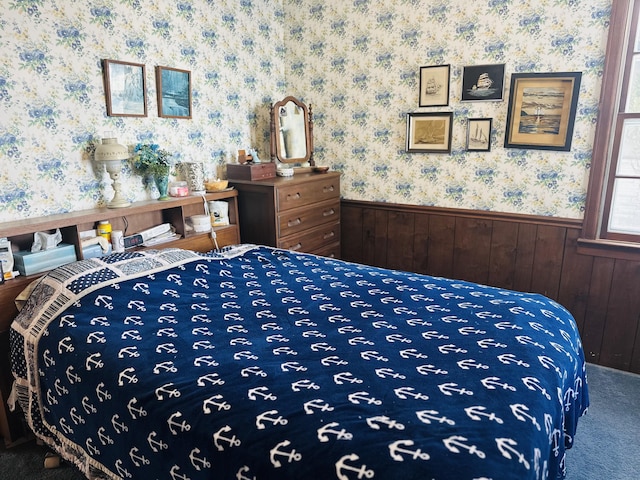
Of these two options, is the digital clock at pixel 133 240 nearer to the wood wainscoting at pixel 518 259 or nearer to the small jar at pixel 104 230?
the small jar at pixel 104 230

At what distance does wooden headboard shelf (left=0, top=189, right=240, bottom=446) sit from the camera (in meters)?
2.09

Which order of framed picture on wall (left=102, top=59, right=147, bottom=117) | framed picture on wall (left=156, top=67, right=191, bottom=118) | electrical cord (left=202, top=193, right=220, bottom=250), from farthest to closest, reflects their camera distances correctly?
electrical cord (left=202, top=193, right=220, bottom=250)
framed picture on wall (left=156, top=67, right=191, bottom=118)
framed picture on wall (left=102, top=59, right=147, bottom=117)

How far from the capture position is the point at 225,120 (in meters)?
3.36

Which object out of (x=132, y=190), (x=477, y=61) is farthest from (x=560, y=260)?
(x=132, y=190)

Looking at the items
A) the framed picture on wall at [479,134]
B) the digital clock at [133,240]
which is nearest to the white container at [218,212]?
the digital clock at [133,240]

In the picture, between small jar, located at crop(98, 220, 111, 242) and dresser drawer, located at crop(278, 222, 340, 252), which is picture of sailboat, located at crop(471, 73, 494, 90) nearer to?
dresser drawer, located at crop(278, 222, 340, 252)

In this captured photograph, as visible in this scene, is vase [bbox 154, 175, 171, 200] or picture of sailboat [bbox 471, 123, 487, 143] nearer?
vase [bbox 154, 175, 171, 200]

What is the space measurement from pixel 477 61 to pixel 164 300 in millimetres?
2446

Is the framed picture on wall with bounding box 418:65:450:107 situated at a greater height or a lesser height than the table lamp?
greater

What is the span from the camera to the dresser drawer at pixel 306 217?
315cm

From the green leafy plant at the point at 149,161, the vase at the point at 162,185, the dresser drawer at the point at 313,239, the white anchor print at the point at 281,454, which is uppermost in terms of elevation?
the green leafy plant at the point at 149,161

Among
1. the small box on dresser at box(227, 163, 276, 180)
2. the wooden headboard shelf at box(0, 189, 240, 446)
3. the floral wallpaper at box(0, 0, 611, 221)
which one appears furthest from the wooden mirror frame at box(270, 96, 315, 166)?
the wooden headboard shelf at box(0, 189, 240, 446)

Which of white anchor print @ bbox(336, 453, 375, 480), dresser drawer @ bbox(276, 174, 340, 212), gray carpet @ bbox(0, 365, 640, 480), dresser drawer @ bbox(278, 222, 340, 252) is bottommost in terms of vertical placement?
gray carpet @ bbox(0, 365, 640, 480)

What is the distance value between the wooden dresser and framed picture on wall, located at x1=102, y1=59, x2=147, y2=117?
0.78m
